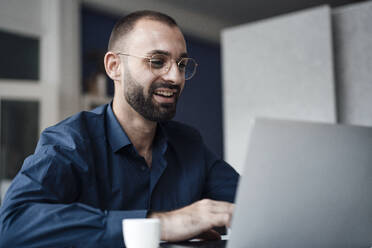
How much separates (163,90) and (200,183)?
0.37m

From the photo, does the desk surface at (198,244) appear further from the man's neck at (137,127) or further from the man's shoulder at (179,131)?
the man's shoulder at (179,131)

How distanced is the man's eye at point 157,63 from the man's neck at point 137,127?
186 mm

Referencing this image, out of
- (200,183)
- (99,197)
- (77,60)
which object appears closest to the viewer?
(99,197)

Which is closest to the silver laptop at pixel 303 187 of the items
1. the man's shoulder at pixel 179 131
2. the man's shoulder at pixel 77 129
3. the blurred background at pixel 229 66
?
the man's shoulder at pixel 77 129

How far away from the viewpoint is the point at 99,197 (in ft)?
4.31

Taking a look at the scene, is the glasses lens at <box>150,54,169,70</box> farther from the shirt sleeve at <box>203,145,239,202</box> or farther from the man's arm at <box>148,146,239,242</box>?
the man's arm at <box>148,146,239,242</box>

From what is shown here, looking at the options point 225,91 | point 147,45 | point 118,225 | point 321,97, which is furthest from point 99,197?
point 225,91

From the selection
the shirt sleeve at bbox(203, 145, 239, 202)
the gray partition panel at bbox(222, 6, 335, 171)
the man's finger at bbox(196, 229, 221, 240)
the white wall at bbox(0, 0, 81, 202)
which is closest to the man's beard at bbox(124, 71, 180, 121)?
the shirt sleeve at bbox(203, 145, 239, 202)

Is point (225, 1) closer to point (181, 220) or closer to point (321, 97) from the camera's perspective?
point (321, 97)

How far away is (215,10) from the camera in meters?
5.95

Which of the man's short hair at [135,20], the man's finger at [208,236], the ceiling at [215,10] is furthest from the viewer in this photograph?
the ceiling at [215,10]

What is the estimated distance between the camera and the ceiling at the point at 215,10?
18.1 feet

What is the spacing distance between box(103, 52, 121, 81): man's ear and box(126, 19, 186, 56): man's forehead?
90 millimetres

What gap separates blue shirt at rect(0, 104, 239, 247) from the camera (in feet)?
3.22
